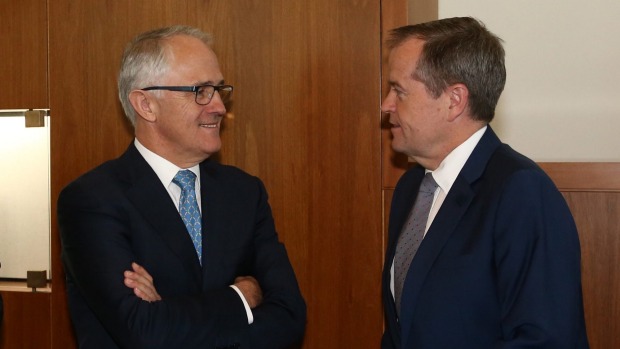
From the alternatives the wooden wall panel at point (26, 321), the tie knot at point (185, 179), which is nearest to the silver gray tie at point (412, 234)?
the tie knot at point (185, 179)

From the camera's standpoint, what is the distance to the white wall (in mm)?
3311

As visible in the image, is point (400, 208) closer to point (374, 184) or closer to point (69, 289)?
point (374, 184)

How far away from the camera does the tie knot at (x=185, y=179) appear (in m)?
2.49

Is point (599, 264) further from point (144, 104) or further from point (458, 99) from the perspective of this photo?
point (144, 104)

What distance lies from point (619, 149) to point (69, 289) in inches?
88.5

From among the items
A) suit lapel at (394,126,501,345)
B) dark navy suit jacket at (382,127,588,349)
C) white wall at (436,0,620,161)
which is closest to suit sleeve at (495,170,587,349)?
dark navy suit jacket at (382,127,588,349)

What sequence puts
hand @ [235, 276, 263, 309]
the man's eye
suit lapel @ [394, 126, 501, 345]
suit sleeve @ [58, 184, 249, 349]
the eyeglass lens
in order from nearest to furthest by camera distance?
suit lapel @ [394, 126, 501, 345]
suit sleeve @ [58, 184, 249, 349]
the man's eye
hand @ [235, 276, 263, 309]
the eyeglass lens

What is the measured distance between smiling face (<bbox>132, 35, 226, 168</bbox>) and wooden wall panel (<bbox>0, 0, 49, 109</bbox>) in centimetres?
74

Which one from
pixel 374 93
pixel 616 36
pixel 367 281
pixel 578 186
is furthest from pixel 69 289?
pixel 616 36

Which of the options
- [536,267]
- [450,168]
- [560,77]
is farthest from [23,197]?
[560,77]

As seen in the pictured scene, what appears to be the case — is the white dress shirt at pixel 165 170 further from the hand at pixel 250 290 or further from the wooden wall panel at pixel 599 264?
the wooden wall panel at pixel 599 264

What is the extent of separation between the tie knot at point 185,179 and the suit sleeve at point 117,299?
216 millimetres

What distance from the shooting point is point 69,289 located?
239 cm

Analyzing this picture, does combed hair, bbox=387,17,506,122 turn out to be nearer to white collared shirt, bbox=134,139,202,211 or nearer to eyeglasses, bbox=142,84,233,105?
eyeglasses, bbox=142,84,233,105
